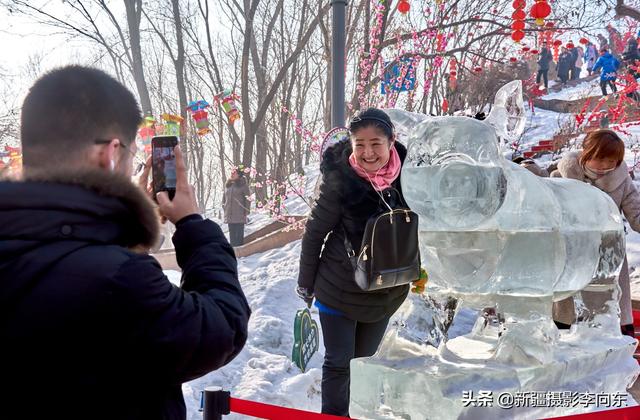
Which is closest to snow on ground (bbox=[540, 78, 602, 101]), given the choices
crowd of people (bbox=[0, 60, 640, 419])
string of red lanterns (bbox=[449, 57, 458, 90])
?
string of red lanterns (bbox=[449, 57, 458, 90])

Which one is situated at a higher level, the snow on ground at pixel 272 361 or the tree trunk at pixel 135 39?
the tree trunk at pixel 135 39

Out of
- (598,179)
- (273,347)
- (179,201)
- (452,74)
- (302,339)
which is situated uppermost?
(452,74)

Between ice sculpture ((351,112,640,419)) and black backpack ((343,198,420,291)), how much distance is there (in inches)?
15.5

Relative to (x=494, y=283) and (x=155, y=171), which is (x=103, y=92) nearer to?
(x=155, y=171)

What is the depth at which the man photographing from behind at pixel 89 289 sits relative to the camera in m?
0.94

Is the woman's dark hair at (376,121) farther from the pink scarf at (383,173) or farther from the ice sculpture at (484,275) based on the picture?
the ice sculpture at (484,275)

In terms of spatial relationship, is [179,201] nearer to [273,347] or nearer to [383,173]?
[383,173]

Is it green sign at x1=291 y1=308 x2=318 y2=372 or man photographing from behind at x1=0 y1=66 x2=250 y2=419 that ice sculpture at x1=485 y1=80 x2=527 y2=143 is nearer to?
man photographing from behind at x1=0 y1=66 x2=250 y2=419

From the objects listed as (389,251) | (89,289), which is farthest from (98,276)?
(389,251)

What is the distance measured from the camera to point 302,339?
4.48 m

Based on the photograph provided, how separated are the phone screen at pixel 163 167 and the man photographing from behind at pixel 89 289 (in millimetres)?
139

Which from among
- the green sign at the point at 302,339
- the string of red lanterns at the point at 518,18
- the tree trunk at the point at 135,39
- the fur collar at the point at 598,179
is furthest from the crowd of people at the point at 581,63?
the green sign at the point at 302,339

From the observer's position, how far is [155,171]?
131 centimetres

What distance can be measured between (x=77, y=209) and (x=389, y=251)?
1634 mm
